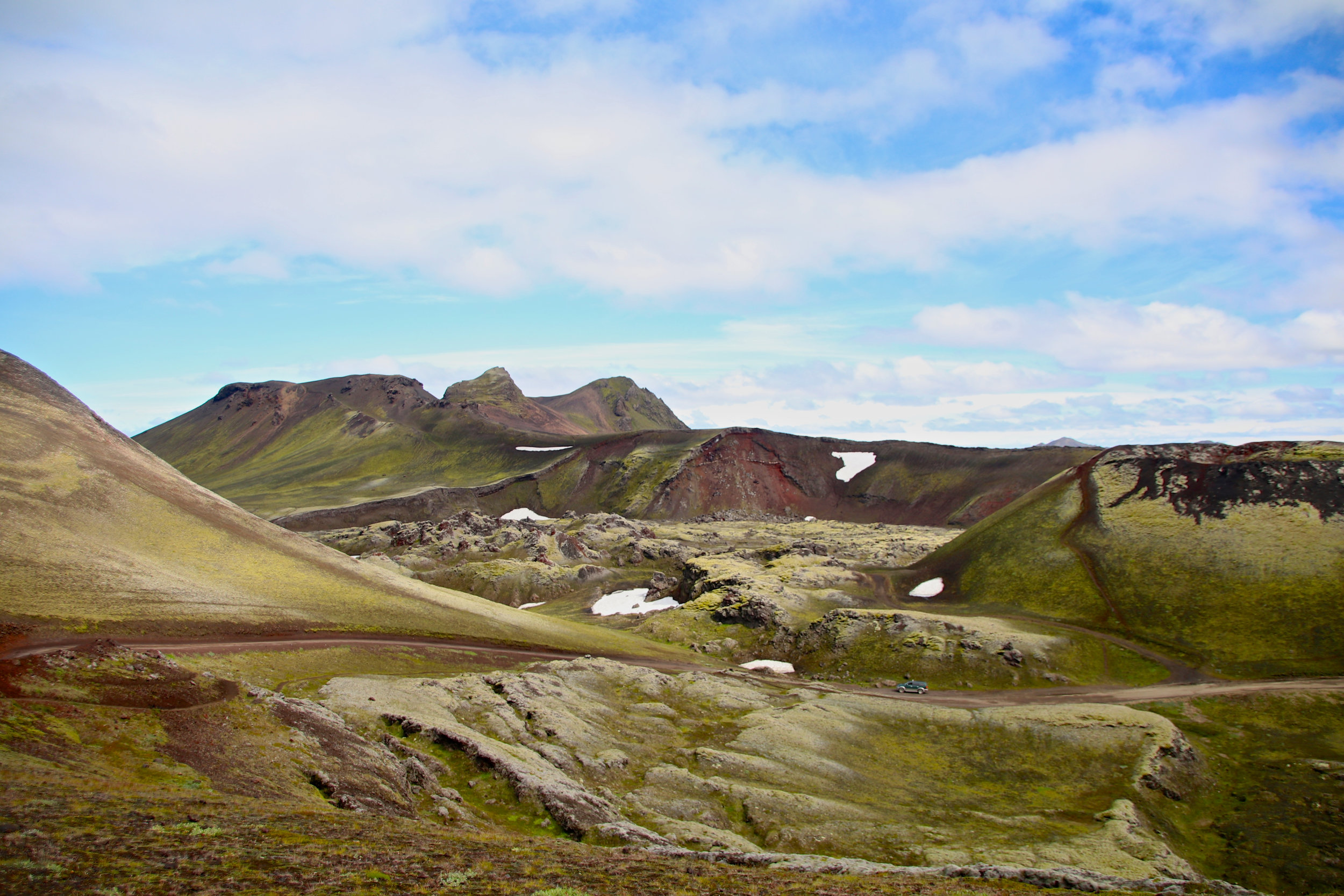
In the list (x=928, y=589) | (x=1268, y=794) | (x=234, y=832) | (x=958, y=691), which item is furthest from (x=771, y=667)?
(x=234, y=832)

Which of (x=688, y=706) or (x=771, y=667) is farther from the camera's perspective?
(x=771, y=667)

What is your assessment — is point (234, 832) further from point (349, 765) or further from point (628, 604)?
point (628, 604)

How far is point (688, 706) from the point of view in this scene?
202ft

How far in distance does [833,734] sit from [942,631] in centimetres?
3322

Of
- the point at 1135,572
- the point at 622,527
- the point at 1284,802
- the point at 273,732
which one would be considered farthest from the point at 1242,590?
the point at 622,527

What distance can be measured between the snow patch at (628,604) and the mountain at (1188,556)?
137 feet

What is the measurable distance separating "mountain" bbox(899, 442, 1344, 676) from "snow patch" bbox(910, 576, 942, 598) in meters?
1.34

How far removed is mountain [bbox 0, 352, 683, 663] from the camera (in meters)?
54.0

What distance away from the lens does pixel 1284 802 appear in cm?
4781

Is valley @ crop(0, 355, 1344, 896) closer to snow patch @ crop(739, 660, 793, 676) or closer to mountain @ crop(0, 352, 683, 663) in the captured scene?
mountain @ crop(0, 352, 683, 663)

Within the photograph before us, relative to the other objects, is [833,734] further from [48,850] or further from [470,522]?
[470,522]

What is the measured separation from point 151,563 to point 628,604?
71301 millimetres

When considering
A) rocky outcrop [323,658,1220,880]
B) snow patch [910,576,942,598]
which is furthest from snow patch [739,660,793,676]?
snow patch [910,576,942,598]

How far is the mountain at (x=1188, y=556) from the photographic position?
252ft
